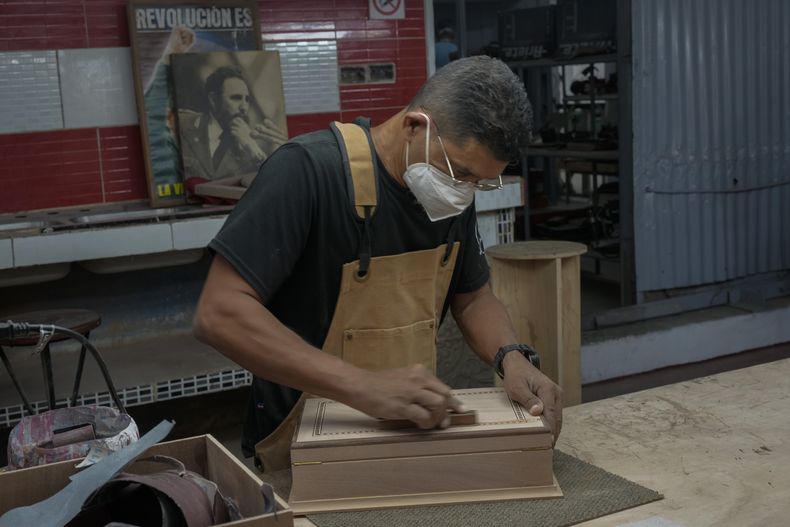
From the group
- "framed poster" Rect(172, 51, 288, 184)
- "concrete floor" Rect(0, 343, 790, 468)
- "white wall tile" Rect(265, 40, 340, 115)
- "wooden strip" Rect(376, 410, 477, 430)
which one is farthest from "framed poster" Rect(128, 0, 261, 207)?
"wooden strip" Rect(376, 410, 477, 430)

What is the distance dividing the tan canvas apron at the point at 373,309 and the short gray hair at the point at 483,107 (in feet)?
0.72

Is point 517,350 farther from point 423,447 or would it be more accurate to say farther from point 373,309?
point 423,447

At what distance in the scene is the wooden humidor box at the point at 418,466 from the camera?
1907 mm

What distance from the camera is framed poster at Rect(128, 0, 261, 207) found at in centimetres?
480

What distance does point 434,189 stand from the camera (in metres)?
2.10

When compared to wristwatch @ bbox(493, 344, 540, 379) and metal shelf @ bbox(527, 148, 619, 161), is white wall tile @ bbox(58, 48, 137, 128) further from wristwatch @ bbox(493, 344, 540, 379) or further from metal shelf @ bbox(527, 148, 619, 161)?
metal shelf @ bbox(527, 148, 619, 161)

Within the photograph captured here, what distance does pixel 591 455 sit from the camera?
218 cm

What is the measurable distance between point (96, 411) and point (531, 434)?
0.86 meters

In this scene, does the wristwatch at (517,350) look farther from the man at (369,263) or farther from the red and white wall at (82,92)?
the red and white wall at (82,92)

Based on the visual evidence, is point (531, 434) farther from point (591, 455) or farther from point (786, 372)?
point (786, 372)

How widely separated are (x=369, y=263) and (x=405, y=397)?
377 mm

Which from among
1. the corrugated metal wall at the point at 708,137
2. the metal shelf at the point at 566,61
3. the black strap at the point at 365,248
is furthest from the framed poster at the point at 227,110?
the black strap at the point at 365,248

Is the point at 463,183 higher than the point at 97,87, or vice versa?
the point at 97,87

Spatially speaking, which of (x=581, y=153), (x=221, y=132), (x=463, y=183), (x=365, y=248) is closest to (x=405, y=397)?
(x=365, y=248)
